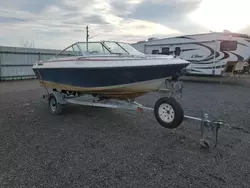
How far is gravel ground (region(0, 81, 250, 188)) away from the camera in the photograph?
252cm

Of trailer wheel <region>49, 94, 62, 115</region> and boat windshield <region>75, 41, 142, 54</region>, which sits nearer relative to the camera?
boat windshield <region>75, 41, 142, 54</region>

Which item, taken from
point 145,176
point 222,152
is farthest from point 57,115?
point 222,152

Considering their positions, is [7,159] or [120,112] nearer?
[7,159]

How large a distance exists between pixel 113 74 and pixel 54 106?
2.11 metres

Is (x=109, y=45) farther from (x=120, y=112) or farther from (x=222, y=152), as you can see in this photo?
(x=222, y=152)

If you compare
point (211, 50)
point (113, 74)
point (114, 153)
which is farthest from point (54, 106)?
point (211, 50)

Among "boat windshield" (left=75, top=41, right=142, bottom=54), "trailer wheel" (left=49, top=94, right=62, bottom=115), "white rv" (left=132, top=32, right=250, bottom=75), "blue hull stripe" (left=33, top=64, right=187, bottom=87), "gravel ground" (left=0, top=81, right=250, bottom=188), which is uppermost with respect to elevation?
"white rv" (left=132, top=32, right=250, bottom=75)

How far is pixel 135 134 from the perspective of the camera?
3984mm

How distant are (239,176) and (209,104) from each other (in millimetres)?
4269

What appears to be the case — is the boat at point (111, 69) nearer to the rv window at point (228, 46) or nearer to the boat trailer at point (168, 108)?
the boat trailer at point (168, 108)

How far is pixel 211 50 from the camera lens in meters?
11.4

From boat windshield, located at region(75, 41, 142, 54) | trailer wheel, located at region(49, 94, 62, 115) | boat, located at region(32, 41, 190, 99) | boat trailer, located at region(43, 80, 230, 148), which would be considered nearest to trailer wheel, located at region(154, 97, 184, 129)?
boat trailer, located at region(43, 80, 230, 148)

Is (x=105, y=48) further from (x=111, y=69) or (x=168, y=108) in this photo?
(x=168, y=108)

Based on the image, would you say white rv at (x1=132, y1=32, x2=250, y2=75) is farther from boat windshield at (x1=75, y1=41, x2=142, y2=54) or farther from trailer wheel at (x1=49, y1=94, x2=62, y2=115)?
trailer wheel at (x1=49, y1=94, x2=62, y2=115)
